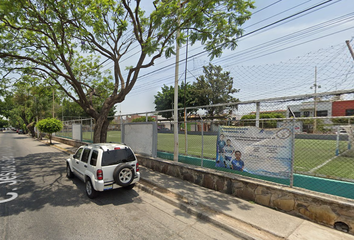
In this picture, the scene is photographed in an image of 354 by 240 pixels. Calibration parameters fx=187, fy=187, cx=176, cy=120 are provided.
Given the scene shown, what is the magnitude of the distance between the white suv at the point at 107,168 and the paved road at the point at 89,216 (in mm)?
452

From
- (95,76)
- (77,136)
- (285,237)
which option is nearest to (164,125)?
(285,237)

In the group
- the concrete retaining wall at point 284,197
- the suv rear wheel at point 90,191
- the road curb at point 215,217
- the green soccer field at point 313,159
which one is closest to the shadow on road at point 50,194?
the suv rear wheel at point 90,191

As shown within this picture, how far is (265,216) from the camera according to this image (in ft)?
13.6

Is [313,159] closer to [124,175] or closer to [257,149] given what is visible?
[257,149]

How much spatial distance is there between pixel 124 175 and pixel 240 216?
3162 mm

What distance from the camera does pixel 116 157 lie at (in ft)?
17.9

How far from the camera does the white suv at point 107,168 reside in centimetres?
506

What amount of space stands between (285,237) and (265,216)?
0.74m

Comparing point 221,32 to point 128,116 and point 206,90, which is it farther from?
point 206,90

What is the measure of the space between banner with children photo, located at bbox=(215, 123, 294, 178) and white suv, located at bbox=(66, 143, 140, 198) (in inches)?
108

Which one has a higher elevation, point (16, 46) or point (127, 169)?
point (16, 46)

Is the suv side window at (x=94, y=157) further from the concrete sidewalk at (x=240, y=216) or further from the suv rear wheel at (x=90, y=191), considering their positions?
the concrete sidewalk at (x=240, y=216)

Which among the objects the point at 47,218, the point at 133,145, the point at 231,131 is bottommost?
the point at 47,218

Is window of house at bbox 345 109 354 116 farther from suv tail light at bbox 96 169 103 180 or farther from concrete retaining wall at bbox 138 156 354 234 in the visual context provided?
suv tail light at bbox 96 169 103 180
